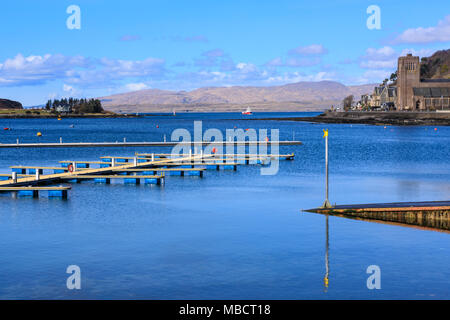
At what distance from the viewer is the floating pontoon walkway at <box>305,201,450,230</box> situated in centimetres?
3316

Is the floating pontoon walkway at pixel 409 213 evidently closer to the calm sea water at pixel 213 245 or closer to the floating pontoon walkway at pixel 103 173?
the calm sea water at pixel 213 245

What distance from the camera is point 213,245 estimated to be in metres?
29.4

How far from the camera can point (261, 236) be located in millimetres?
31344

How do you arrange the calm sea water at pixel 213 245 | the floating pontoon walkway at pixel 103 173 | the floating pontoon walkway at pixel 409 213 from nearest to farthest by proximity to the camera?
the calm sea water at pixel 213 245
the floating pontoon walkway at pixel 409 213
the floating pontoon walkway at pixel 103 173

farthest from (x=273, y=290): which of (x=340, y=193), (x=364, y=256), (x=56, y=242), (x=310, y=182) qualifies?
(x=310, y=182)

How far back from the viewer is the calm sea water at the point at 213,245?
886 inches

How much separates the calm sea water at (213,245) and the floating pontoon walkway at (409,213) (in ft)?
3.69

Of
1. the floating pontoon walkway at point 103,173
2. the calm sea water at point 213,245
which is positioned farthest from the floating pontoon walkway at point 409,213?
the floating pontoon walkway at point 103,173

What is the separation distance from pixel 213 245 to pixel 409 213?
11461 millimetres

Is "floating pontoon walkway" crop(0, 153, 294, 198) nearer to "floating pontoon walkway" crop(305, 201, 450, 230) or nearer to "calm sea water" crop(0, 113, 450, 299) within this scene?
"calm sea water" crop(0, 113, 450, 299)
